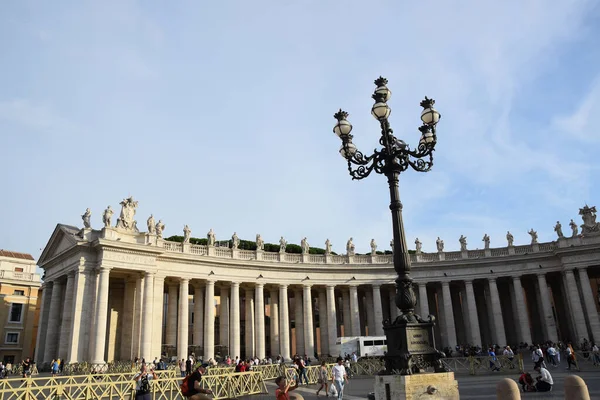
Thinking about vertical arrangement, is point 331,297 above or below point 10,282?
below

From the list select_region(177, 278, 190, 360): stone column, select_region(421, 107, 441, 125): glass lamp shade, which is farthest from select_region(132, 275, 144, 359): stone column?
select_region(421, 107, 441, 125): glass lamp shade

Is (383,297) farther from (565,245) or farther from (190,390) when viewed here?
(190,390)

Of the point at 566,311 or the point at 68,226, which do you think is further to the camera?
the point at 566,311

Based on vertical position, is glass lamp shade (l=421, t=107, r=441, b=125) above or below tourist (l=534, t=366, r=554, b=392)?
above

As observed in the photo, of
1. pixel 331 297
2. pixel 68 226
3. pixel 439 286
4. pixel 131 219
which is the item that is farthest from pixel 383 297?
pixel 68 226

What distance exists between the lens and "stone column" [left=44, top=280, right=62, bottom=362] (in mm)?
45188

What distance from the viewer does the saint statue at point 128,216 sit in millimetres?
45750

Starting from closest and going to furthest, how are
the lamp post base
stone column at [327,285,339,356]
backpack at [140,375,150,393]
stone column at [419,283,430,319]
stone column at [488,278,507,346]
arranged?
the lamp post base → backpack at [140,375,150,393] → stone column at [488,278,507,346] → stone column at [327,285,339,356] → stone column at [419,283,430,319]

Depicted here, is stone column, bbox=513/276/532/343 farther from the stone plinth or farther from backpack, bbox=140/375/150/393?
backpack, bbox=140/375/150/393

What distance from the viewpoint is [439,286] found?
62375mm

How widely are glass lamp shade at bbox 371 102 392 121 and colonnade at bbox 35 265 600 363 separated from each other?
3517 centimetres

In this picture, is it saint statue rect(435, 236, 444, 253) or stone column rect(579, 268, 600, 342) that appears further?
saint statue rect(435, 236, 444, 253)

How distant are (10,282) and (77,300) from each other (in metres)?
35.3

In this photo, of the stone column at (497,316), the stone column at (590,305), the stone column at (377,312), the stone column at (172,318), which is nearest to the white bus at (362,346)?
the stone column at (377,312)
